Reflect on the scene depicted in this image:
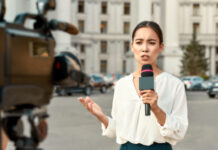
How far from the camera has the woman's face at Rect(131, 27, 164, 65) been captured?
2359mm

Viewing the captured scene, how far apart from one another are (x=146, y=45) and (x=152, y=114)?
44cm

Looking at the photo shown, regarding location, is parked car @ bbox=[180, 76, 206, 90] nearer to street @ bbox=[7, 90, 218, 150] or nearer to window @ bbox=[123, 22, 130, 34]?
street @ bbox=[7, 90, 218, 150]

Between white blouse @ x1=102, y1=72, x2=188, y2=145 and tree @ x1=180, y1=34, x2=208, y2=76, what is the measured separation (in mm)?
52503

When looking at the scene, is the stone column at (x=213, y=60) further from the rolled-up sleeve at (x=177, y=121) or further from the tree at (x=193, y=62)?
the rolled-up sleeve at (x=177, y=121)

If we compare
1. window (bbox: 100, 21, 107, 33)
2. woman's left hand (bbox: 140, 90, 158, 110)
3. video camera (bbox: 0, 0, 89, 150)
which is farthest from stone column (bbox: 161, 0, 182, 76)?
video camera (bbox: 0, 0, 89, 150)

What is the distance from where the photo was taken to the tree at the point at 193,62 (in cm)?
5653

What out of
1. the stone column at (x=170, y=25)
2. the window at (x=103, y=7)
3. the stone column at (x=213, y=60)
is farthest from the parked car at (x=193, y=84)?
the window at (x=103, y=7)

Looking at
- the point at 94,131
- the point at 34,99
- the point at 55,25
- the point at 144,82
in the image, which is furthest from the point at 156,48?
the point at 94,131

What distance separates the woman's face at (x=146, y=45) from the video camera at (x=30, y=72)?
55 cm

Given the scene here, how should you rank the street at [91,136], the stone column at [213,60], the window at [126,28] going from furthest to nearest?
the window at [126,28], the stone column at [213,60], the street at [91,136]

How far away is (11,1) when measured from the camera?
993 inches

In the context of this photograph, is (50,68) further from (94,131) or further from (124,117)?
(94,131)

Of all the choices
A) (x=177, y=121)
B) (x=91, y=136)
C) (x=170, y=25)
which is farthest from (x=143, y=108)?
(x=170, y=25)

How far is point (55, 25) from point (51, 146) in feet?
19.1
